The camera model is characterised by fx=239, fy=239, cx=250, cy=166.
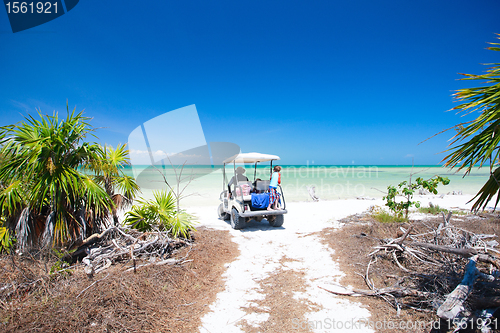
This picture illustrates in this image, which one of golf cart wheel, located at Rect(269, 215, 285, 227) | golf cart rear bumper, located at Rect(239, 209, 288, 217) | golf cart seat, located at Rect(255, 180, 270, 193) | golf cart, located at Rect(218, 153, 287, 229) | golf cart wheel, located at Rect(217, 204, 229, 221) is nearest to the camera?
golf cart rear bumper, located at Rect(239, 209, 288, 217)

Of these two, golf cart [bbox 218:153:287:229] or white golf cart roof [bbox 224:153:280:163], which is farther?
white golf cart roof [bbox 224:153:280:163]

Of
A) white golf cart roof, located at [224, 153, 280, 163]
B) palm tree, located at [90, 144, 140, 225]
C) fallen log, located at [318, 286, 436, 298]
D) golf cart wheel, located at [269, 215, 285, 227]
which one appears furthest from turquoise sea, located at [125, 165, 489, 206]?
golf cart wheel, located at [269, 215, 285, 227]

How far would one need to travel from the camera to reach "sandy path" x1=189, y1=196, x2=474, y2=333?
2.79 m

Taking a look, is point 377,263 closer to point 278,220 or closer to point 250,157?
point 278,220

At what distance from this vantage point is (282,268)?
4.31 m

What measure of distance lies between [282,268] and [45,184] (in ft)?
13.2

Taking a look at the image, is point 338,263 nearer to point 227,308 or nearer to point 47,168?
point 227,308

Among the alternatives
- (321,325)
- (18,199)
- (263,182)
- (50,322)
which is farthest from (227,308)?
(263,182)

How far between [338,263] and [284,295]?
1625 millimetres

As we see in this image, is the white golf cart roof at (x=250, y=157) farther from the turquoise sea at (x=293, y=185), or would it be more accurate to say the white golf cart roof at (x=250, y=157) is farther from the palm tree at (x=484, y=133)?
the palm tree at (x=484, y=133)

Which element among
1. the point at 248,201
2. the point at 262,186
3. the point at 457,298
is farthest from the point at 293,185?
the point at 457,298

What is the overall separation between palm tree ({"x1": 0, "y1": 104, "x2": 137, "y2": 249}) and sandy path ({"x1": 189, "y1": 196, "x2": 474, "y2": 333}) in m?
2.67

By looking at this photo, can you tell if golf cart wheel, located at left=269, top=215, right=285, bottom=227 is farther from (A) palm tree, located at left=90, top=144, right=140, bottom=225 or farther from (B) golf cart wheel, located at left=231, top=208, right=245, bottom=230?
(A) palm tree, located at left=90, top=144, right=140, bottom=225

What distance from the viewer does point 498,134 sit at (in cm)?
212
